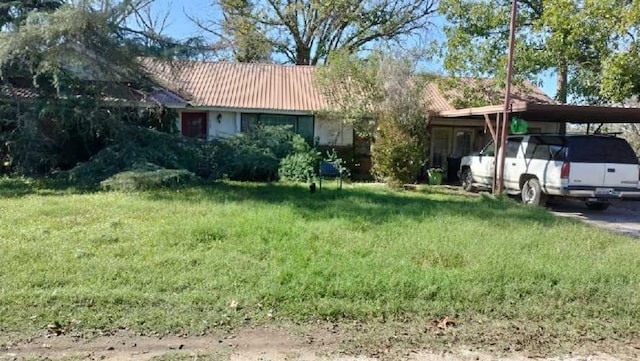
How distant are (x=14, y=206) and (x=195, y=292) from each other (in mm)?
6056

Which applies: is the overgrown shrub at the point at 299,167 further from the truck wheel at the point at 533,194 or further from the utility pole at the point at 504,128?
the truck wheel at the point at 533,194

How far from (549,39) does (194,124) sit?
13.2 meters

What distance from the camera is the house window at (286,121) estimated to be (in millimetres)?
18656

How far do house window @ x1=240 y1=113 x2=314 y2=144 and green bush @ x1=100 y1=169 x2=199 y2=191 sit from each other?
23.4ft

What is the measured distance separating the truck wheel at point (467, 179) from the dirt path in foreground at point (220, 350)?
11.2 m

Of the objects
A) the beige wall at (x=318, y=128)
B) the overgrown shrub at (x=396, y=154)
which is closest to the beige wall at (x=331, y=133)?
the beige wall at (x=318, y=128)

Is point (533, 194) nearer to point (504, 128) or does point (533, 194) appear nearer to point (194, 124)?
point (504, 128)

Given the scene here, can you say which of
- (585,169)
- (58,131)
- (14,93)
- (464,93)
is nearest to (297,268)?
(585,169)

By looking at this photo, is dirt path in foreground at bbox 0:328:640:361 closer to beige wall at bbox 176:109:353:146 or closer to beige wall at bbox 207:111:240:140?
beige wall at bbox 176:109:353:146

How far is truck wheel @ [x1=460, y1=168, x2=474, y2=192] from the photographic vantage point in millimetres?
15116

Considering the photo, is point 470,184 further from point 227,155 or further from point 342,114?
point 227,155

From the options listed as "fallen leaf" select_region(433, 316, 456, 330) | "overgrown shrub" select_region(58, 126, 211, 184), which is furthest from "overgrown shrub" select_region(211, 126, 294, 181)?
"fallen leaf" select_region(433, 316, 456, 330)

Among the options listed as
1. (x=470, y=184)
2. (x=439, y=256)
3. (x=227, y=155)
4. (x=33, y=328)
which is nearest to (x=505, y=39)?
(x=470, y=184)

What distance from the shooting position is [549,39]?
16.7 meters
